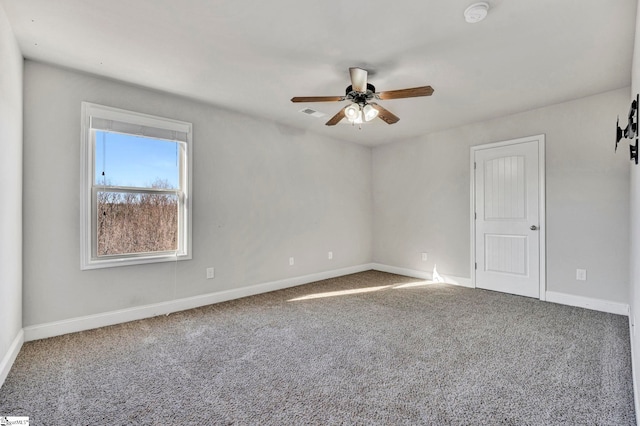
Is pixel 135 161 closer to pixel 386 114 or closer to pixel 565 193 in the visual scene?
pixel 386 114

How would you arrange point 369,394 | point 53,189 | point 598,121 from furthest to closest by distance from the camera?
1. point 598,121
2. point 53,189
3. point 369,394

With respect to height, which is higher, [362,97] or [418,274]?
[362,97]

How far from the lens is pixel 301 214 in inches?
190

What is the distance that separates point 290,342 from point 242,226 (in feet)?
6.21

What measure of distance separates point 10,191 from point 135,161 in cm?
114

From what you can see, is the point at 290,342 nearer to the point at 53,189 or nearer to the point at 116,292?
the point at 116,292

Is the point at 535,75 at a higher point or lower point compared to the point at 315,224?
higher

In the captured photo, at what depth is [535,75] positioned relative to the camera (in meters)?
2.97

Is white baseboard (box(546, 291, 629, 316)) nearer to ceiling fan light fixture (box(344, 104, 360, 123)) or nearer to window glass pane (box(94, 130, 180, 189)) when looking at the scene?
ceiling fan light fixture (box(344, 104, 360, 123))

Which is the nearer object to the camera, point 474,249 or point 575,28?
point 575,28

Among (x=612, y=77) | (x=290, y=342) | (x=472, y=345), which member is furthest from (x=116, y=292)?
(x=612, y=77)

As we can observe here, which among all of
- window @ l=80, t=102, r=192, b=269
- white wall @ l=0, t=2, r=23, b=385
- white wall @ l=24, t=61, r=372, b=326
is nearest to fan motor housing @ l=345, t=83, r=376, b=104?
white wall @ l=24, t=61, r=372, b=326

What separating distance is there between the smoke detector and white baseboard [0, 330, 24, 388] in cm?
384

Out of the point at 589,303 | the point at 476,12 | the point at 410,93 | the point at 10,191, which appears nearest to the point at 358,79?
the point at 410,93
